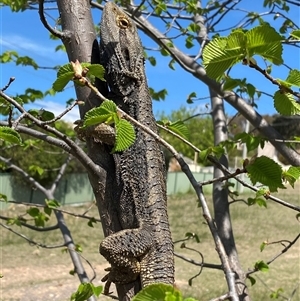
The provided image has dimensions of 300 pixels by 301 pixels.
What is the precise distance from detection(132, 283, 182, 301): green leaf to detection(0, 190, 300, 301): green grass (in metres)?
6.98

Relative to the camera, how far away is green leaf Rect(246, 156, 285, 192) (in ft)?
4.26

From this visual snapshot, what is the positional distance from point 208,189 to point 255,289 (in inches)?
428

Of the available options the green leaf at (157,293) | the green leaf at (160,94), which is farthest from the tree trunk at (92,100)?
the green leaf at (160,94)

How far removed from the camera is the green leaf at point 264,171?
1300mm

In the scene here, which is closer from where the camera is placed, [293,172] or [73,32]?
[293,172]

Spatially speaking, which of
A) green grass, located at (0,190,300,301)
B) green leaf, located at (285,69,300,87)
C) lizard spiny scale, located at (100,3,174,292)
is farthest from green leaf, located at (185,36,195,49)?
green grass, located at (0,190,300,301)

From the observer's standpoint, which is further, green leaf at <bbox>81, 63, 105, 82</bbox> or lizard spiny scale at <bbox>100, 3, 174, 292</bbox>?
lizard spiny scale at <bbox>100, 3, 174, 292</bbox>

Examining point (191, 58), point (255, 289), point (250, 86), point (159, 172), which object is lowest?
point (255, 289)

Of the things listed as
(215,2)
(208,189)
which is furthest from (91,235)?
(215,2)

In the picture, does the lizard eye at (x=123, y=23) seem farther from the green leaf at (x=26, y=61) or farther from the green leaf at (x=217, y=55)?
the green leaf at (x=26, y=61)

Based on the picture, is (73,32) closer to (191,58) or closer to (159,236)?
(159,236)

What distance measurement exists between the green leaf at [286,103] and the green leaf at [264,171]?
0.69ft

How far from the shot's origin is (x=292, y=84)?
1.35 meters

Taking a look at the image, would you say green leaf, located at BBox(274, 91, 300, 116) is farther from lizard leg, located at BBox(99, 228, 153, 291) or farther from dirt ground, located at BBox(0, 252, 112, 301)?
dirt ground, located at BBox(0, 252, 112, 301)
